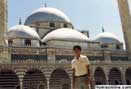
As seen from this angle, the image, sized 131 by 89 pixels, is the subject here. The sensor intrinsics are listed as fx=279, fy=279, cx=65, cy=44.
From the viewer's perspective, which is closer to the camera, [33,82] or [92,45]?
[33,82]

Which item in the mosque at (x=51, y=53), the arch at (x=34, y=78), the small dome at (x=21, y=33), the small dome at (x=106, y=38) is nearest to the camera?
the mosque at (x=51, y=53)

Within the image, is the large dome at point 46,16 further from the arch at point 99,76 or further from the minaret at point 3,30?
the minaret at point 3,30

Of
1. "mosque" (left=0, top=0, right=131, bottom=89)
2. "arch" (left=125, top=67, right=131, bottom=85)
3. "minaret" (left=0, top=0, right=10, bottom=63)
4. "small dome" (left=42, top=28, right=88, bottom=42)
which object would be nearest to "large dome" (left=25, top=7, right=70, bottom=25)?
"mosque" (left=0, top=0, right=131, bottom=89)

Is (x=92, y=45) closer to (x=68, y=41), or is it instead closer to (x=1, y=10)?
(x=68, y=41)

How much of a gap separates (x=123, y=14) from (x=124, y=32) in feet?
5.70

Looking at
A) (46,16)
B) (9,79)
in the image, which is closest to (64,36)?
(46,16)

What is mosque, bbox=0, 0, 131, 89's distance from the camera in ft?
62.8

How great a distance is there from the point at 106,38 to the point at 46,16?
21.8 ft

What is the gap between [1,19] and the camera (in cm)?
1962

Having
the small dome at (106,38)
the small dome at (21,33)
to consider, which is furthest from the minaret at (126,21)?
the small dome at (21,33)

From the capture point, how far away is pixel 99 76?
2294 centimetres

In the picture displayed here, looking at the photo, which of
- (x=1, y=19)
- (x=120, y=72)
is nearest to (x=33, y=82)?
(x=1, y=19)

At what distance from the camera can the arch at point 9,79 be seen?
1872 centimetres

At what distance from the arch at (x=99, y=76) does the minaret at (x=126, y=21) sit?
472 centimetres
